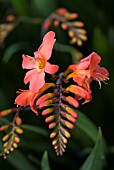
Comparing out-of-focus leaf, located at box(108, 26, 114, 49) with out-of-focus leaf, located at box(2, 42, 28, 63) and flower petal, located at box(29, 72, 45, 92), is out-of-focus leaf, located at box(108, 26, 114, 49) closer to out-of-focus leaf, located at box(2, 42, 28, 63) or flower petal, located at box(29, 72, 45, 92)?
out-of-focus leaf, located at box(2, 42, 28, 63)

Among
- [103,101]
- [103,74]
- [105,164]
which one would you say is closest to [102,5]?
[103,101]

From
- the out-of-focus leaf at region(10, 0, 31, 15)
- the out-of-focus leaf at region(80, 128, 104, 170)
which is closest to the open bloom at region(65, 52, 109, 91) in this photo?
the out-of-focus leaf at region(80, 128, 104, 170)

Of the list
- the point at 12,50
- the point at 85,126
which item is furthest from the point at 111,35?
the point at 85,126

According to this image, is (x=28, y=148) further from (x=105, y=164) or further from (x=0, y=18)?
(x=0, y=18)

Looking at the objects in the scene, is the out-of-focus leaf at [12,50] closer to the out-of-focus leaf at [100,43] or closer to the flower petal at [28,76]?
the out-of-focus leaf at [100,43]

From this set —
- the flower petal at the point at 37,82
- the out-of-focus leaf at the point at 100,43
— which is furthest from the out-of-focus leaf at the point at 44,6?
the flower petal at the point at 37,82
